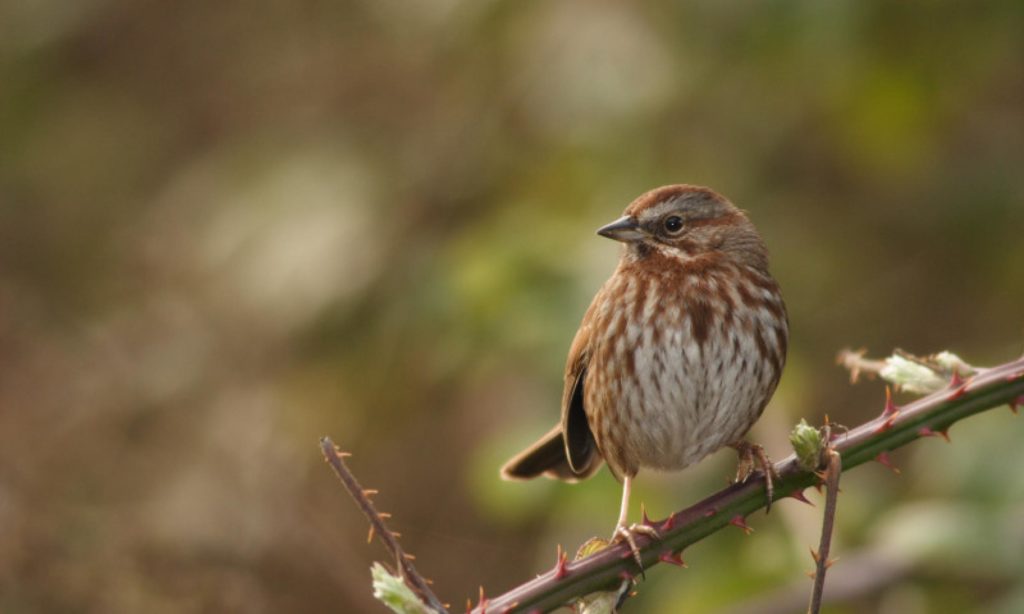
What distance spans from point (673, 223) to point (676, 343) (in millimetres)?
365

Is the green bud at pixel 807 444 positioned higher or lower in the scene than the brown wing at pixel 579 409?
lower

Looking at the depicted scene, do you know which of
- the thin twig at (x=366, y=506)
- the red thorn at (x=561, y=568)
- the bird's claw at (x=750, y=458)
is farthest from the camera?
the bird's claw at (x=750, y=458)

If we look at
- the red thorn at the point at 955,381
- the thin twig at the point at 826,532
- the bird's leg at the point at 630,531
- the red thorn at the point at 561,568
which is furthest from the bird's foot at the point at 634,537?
the red thorn at the point at 955,381

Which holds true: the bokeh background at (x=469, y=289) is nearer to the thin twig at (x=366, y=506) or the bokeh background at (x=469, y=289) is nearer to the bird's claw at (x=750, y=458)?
the bird's claw at (x=750, y=458)

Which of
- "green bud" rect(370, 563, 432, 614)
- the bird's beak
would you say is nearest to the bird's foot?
"green bud" rect(370, 563, 432, 614)

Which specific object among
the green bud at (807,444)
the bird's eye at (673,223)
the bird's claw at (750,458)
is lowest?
the green bud at (807,444)

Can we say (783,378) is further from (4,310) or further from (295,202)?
(4,310)

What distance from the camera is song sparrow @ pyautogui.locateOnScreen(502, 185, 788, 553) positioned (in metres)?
4.02

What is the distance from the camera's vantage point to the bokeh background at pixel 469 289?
4957 mm

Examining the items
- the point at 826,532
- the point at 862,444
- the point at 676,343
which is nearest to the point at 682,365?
the point at 676,343

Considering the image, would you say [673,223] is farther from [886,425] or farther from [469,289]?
[886,425]

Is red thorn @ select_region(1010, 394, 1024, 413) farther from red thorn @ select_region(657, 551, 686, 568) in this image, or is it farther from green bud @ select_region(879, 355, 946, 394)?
red thorn @ select_region(657, 551, 686, 568)

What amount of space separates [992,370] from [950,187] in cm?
387

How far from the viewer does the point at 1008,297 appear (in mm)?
6422
